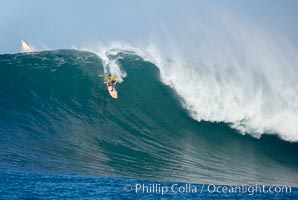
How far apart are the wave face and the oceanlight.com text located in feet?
1.81

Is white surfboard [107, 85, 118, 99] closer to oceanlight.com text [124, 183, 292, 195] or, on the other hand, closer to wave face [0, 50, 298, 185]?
wave face [0, 50, 298, 185]

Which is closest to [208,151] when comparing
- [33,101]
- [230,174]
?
[230,174]

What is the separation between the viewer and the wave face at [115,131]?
44.1ft

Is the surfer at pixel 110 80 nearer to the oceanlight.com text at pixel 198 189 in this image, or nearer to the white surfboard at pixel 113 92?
the white surfboard at pixel 113 92

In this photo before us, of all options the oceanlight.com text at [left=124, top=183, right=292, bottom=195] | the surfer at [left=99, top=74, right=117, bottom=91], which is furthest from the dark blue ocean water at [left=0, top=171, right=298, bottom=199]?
the surfer at [left=99, top=74, right=117, bottom=91]

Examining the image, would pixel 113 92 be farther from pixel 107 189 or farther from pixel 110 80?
pixel 107 189

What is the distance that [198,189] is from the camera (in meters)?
12.0

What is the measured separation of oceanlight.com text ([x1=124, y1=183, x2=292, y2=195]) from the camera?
456 inches

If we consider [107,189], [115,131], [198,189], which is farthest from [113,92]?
[107,189]

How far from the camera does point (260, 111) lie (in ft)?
Answer: 63.2

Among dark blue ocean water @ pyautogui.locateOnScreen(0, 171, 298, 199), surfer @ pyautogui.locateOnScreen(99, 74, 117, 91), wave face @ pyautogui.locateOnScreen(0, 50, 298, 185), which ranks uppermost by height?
surfer @ pyautogui.locateOnScreen(99, 74, 117, 91)

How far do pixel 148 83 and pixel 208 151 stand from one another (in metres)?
5.88

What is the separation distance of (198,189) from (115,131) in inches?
204

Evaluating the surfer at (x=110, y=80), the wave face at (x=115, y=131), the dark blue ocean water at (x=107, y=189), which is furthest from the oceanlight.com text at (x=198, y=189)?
the surfer at (x=110, y=80)
